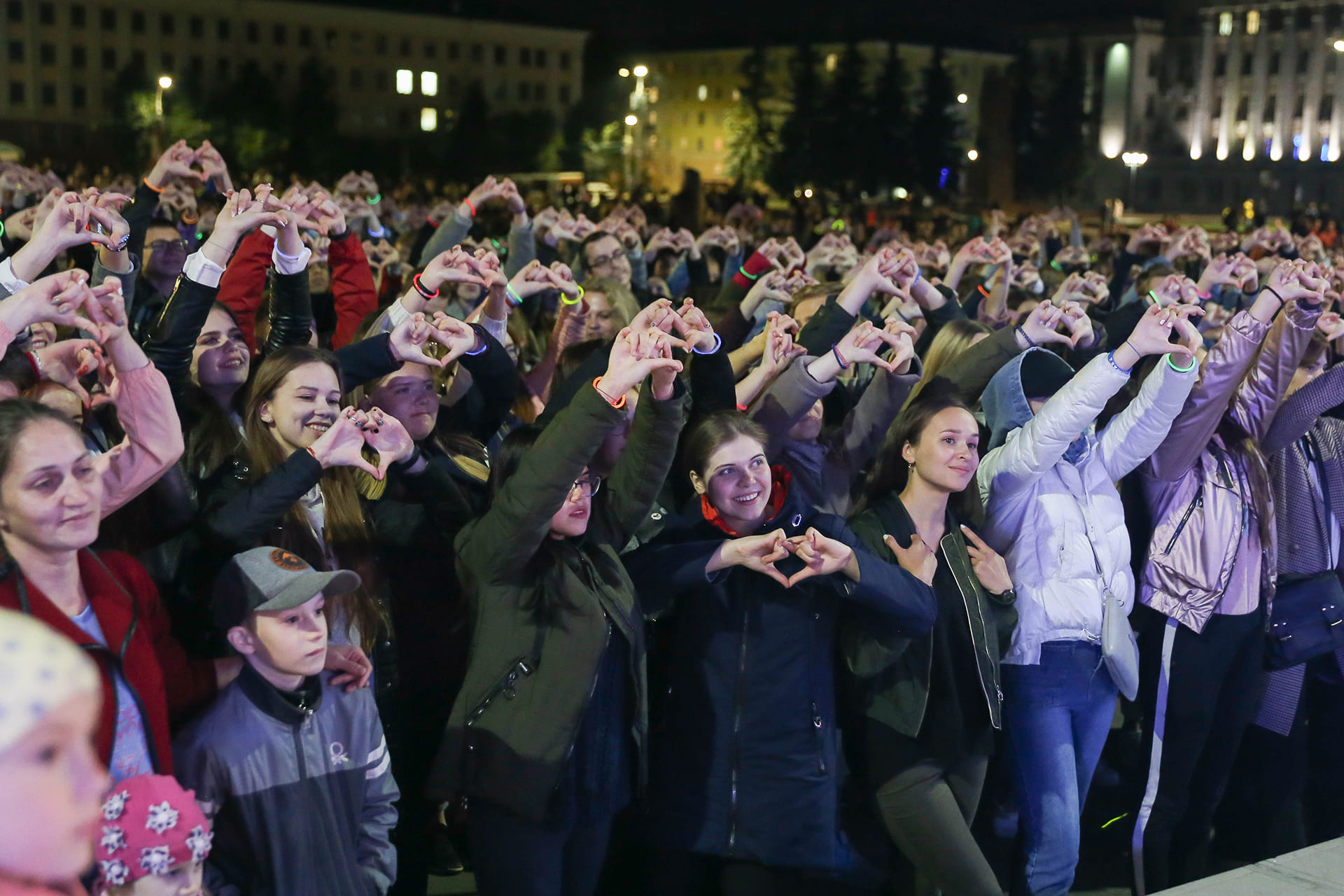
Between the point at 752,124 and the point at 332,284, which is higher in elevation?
the point at 752,124

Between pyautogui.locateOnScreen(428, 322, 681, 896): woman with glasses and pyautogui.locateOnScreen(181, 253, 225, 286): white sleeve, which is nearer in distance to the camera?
pyautogui.locateOnScreen(428, 322, 681, 896): woman with glasses

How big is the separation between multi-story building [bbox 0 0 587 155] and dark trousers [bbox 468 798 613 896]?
90.3 m

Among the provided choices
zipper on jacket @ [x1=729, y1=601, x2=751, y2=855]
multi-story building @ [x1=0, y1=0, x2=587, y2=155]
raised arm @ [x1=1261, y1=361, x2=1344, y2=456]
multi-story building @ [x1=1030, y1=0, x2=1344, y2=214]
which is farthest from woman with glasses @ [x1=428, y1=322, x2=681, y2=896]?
multi-story building @ [x1=1030, y1=0, x2=1344, y2=214]

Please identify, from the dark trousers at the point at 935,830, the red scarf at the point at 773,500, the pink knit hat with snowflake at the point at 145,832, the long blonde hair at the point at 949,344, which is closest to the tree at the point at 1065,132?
the long blonde hair at the point at 949,344

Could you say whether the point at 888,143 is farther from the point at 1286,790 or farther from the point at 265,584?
the point at 265,584

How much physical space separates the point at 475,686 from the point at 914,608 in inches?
51.2

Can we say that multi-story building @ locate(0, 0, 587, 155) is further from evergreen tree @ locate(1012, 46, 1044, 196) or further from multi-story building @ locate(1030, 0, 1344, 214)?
multi-story building @ locate(1030, 0, 1344, 214)

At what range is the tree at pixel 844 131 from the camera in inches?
2734

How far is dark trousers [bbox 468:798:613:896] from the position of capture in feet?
12.5

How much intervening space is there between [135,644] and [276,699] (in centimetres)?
39

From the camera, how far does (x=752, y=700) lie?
4078 millimetres

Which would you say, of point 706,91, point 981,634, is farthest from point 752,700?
point 706,91

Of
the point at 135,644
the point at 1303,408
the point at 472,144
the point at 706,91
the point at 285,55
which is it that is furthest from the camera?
the point at 706,91

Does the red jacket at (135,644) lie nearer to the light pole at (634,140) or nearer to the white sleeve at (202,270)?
the white sleeve at (202,270)
